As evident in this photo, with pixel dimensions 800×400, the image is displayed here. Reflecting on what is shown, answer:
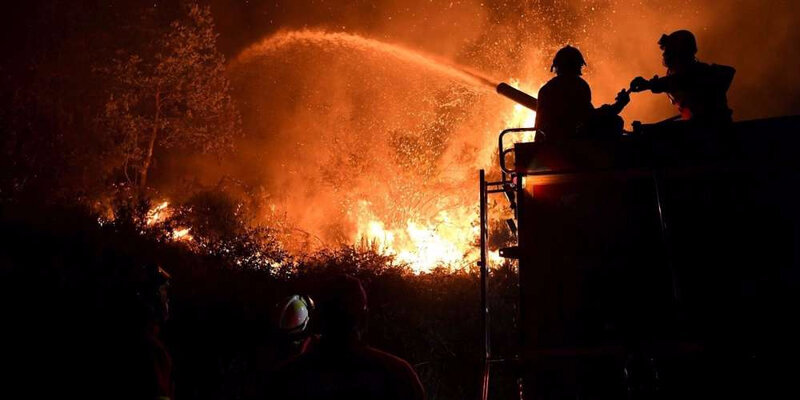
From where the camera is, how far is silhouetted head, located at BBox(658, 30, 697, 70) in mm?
5855

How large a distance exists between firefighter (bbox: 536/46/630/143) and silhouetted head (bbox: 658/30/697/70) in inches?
35.6

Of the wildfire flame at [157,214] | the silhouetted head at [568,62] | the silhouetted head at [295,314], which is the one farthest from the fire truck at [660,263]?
the wildfire flame at [157,214]

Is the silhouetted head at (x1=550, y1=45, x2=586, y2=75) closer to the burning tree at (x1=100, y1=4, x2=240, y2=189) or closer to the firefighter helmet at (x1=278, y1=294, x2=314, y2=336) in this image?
the firefighter helmet at (x1=278, y1=294, x2=314, y2=336)

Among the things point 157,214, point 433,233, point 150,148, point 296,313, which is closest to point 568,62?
point 296,313

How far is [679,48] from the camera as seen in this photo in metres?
5.89

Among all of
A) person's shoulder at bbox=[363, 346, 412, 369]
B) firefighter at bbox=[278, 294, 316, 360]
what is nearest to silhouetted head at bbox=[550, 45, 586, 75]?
firefighter at bbox=[278, 294, 316, 360]

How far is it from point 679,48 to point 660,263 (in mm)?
2651

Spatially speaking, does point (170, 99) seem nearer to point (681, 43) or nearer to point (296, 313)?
point (296, 313)

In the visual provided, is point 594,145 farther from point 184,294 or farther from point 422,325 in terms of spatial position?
point 184,294

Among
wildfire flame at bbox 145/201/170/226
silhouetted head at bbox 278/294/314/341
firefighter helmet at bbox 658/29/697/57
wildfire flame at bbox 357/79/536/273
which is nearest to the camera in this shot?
silhouetted head at bbox 278/294/314/341

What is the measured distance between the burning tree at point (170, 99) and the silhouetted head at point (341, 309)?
20484mm

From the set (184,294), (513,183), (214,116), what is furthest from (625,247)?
(214,116)

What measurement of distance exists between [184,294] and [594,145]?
30.9 feet

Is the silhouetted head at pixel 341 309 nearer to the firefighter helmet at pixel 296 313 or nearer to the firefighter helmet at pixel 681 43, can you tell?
the firefighter helmet at pixel 296 313
